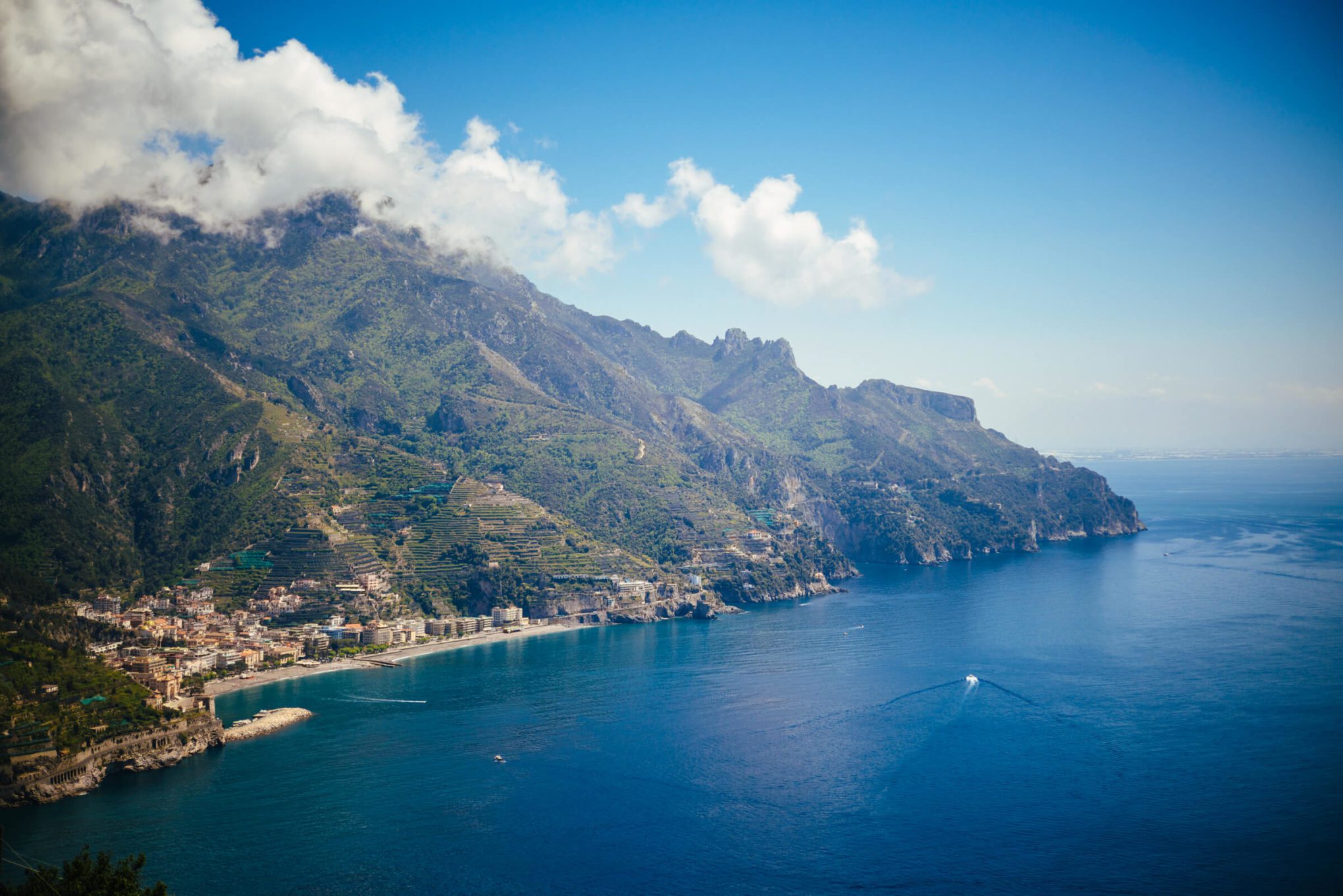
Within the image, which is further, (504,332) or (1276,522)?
(504,332)

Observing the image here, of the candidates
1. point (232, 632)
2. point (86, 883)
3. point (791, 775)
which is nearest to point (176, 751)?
point (86, 883)

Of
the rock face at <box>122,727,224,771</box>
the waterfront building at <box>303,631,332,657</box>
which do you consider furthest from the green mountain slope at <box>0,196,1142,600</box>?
the rock face at <box>122,727,224,771</box>

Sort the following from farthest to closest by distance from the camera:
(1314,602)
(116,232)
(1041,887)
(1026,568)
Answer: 1. (116,232)
2. (1026,568)
3. (1314,602)
4. (1041,887)

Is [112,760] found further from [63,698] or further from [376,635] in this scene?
[376,635]

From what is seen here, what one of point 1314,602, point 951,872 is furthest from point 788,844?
point 1314,602

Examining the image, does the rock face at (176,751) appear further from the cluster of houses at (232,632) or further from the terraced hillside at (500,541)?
the terraced hillside at (500,541)

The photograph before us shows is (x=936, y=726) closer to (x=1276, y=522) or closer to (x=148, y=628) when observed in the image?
(x=148, y=628)

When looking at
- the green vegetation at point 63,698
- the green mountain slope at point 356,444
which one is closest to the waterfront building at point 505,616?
the green mountain slope at point 356,444
